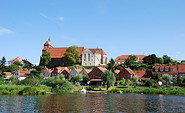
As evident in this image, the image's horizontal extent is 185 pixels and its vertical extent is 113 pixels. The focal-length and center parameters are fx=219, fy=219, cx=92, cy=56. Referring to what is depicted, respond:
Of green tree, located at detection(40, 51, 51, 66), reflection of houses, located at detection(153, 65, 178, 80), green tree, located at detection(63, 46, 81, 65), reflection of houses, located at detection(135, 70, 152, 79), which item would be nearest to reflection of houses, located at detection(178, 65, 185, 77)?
reflection of houses, located at detection(153, 65, 178, 80)

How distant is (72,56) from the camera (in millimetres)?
110812

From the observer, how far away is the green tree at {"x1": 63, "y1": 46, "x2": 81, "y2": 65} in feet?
357

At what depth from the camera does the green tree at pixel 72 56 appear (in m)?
109

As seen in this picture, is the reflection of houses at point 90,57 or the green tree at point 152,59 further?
the reflection of houses at point 90,57

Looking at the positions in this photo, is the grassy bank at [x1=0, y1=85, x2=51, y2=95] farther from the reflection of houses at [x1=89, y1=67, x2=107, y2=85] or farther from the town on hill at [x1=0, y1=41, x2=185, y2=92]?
the reflection of houses at [x1=89, y1=67, x2=107, y2=85]

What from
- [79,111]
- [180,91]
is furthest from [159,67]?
[79,111]

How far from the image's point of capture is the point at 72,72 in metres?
91.1

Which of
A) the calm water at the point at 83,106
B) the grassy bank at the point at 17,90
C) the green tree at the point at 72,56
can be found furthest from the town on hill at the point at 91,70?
the calm water at the point at 83,106

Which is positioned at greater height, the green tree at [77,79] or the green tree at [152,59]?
the green tree at [152,59]

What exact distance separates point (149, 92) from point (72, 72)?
137 feet

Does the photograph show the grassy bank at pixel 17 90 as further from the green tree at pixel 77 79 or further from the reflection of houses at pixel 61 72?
the reflection of houses at pixel 61 72

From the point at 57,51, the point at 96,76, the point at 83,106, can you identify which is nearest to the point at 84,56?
the point at 57,51

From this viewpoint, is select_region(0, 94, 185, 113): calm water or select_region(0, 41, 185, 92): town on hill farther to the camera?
select_region(0, 41, 185, 92): town on hill

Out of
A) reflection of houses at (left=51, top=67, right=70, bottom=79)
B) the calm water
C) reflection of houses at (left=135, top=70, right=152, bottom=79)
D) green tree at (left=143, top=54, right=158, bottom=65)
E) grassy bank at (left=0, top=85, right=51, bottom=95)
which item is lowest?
the calm water
